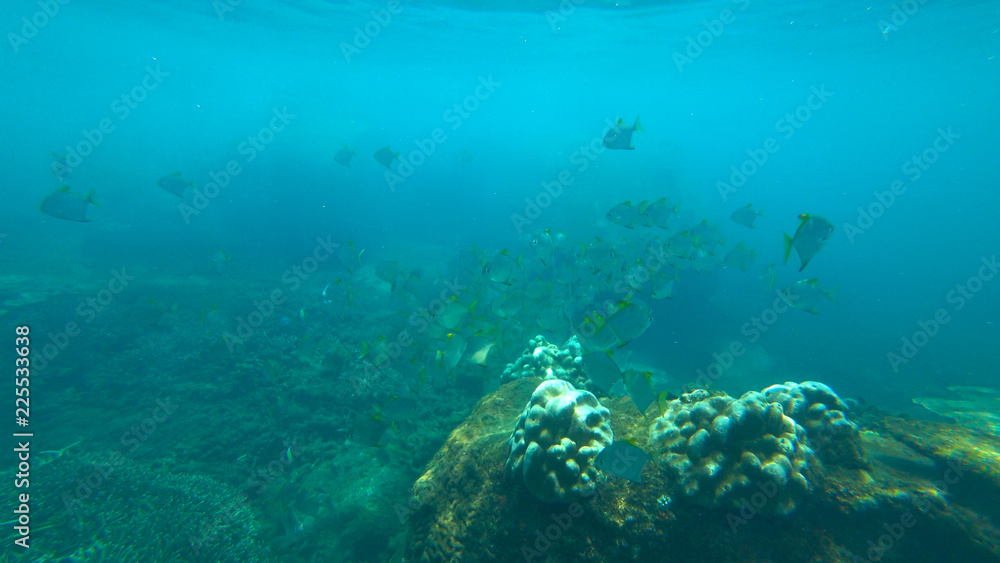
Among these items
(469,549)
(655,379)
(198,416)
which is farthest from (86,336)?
(655,379)

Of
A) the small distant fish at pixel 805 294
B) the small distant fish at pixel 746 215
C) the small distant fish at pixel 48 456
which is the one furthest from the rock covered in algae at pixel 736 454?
the small distant fish at pixel 48 456

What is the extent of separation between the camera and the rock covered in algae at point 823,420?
4.00 meters

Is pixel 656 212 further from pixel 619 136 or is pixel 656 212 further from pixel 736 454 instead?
pixel 736 454

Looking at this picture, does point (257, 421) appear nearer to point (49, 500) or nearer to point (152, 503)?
point (152, 503)

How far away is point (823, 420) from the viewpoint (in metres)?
4.20

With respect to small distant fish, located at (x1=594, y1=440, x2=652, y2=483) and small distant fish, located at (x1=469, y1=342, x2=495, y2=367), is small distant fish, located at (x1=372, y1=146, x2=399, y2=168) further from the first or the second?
small distant fish, located at (x1=594, y1=440, x2=652, y2=483)

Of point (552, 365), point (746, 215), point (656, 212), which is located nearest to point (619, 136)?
point (656, 212)

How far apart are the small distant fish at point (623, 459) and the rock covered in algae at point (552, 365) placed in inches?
145

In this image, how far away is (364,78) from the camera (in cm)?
5875

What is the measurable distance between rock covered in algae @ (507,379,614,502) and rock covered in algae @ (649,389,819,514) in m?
0.70

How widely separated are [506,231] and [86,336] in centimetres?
2046

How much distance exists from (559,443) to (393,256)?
61.3 feet

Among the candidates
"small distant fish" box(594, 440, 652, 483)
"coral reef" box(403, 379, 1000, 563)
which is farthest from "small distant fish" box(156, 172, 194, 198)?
"small distant fish" box(594, 440, 652, 483)

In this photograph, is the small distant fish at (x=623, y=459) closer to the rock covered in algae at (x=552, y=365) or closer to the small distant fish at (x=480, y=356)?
the small distant fish at (x=480, y=356)
